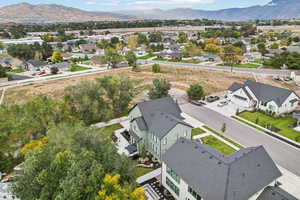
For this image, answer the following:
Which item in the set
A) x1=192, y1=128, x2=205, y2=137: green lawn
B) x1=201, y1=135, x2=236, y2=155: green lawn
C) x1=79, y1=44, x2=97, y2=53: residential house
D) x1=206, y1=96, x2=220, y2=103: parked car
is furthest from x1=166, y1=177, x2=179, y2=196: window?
x1=79, y1=44, x2=97, y2=53: residential house

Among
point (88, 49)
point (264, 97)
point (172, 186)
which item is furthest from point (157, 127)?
point (88, 49)

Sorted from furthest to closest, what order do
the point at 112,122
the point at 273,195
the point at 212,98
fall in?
the point at 212,98
the point at 112,122
the point at 273,195

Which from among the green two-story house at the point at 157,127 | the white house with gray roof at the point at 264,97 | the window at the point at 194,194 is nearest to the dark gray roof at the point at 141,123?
the green two-story house at the point at 157,127

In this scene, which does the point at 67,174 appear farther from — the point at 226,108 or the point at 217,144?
the point at 226,108

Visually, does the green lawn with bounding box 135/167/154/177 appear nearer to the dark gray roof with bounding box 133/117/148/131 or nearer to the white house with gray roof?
the dark gray roof with bounding box 133/117/148/131

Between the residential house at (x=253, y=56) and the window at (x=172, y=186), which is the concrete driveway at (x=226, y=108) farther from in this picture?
the residential house at (x=253, y=56)
